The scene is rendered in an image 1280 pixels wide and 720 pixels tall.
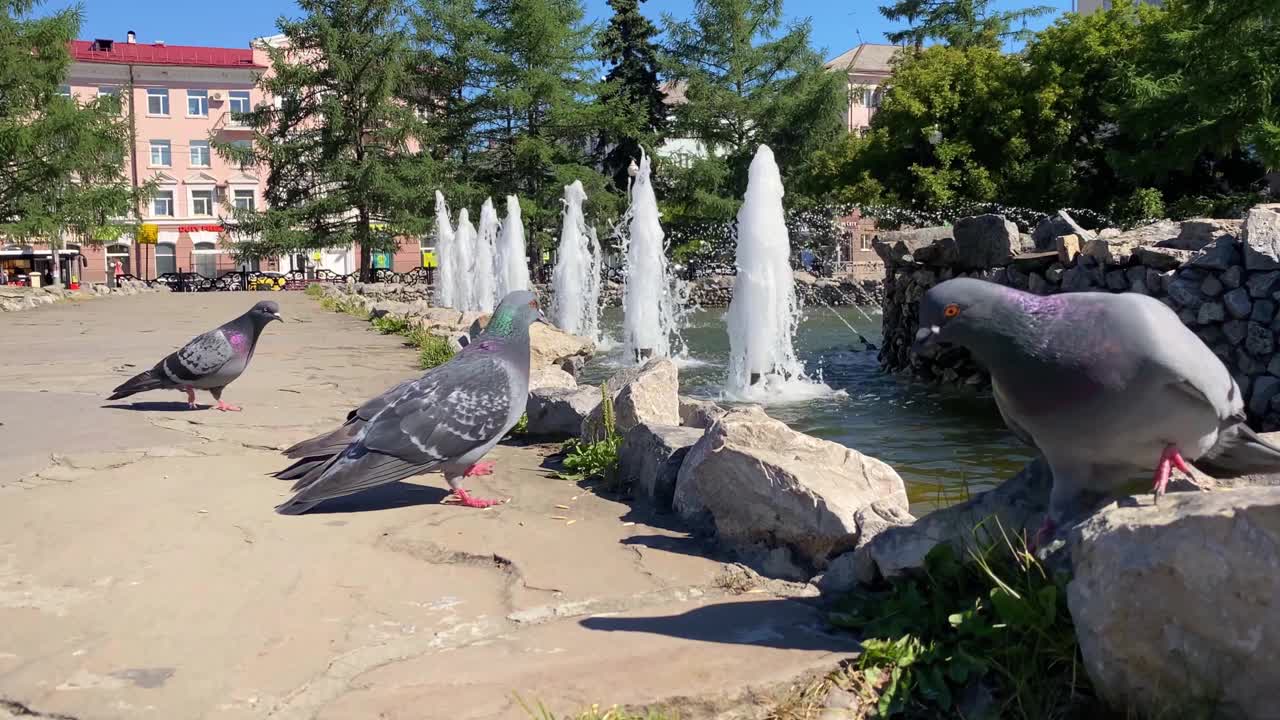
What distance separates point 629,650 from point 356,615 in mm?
863

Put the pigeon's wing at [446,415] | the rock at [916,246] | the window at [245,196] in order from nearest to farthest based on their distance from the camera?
the pigeon's wing at [446,415]
the rock at [916,246]
the window at [245,196]

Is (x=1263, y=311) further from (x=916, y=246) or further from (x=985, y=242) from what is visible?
(x=916, y=246)

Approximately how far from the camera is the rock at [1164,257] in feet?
23.7

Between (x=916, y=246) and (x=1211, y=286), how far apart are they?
4.25 meters

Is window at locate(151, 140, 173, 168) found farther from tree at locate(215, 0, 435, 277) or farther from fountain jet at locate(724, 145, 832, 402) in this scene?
fountain jet at locate(724, 145, 832, 402)

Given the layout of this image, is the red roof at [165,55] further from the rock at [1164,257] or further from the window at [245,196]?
the rock at [1164,257]

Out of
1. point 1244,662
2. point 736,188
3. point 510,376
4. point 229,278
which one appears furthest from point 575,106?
point 1244,662

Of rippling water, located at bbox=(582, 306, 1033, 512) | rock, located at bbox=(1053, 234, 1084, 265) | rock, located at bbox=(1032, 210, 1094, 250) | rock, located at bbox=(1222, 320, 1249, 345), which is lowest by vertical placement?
rippling water, located at bbox=(582, 306, 1033, 512)

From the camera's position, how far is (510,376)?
13.3 feet

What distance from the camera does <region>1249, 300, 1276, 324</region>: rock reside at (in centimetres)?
648

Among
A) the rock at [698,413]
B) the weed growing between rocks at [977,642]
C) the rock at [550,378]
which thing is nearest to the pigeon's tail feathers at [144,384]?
the rock at [550,378]

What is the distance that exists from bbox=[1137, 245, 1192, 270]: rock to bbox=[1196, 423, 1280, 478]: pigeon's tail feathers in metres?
5.27

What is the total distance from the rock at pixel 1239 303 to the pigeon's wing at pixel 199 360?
6.87 metres

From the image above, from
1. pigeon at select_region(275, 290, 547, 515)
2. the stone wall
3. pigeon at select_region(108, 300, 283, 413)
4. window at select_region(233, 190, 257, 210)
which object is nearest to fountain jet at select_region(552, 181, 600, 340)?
the stone wall
